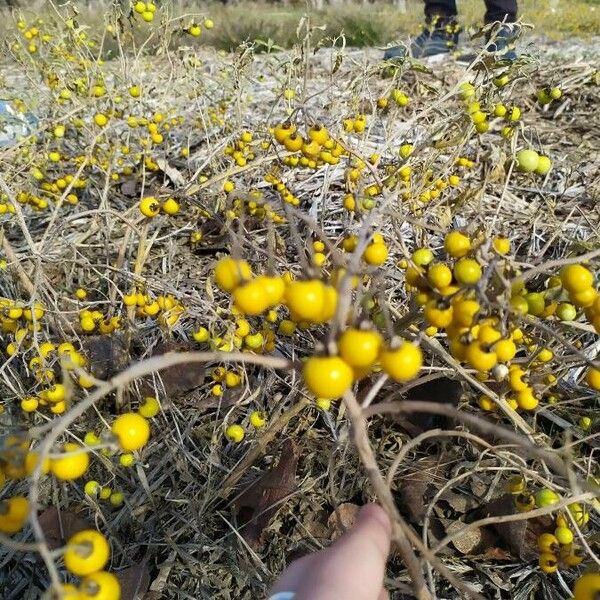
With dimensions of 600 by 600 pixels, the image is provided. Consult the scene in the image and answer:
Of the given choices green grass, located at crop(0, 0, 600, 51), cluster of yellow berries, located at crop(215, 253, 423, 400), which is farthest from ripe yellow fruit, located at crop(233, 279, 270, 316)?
green grass, located at crop(0, 0, 600, 51)

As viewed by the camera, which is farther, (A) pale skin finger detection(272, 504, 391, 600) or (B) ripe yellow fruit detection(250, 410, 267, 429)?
(B) ripe yellow fruit detection(250, 410, 267, 429)

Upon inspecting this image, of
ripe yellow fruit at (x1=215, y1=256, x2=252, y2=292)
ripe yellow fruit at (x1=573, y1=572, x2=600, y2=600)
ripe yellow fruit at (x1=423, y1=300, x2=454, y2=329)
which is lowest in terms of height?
ripe yellow fruit at (x1=573, y1=572, x2=600, y2=600)

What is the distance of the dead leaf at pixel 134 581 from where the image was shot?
5.58ft

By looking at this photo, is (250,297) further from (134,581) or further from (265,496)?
(134,581)

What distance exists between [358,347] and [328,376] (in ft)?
0.19

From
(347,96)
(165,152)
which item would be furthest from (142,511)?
(347,96)

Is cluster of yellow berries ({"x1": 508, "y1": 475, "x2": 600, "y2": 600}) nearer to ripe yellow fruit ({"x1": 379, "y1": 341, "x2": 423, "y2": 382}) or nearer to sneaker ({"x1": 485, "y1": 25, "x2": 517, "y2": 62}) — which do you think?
ripe yellow fruit ({"x1": 379, "y1": 341, "x2": 423, "y2": 382})

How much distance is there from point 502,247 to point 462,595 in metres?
1.12

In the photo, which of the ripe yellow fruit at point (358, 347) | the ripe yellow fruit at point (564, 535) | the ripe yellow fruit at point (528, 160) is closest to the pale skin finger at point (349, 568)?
the ripe yellow fruit at point (358, 347)

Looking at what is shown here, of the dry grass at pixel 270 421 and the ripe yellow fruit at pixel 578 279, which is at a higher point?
the ripe yellow fruit at pixel 578 279

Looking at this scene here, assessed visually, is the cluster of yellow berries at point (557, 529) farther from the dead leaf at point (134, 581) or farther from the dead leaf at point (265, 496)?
the dead leaf at point (134, 581)

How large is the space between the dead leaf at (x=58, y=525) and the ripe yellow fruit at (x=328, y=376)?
4.69 ft

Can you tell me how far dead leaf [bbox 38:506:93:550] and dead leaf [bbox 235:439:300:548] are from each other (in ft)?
1.75

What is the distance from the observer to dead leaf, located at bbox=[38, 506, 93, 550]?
6.00 feet
